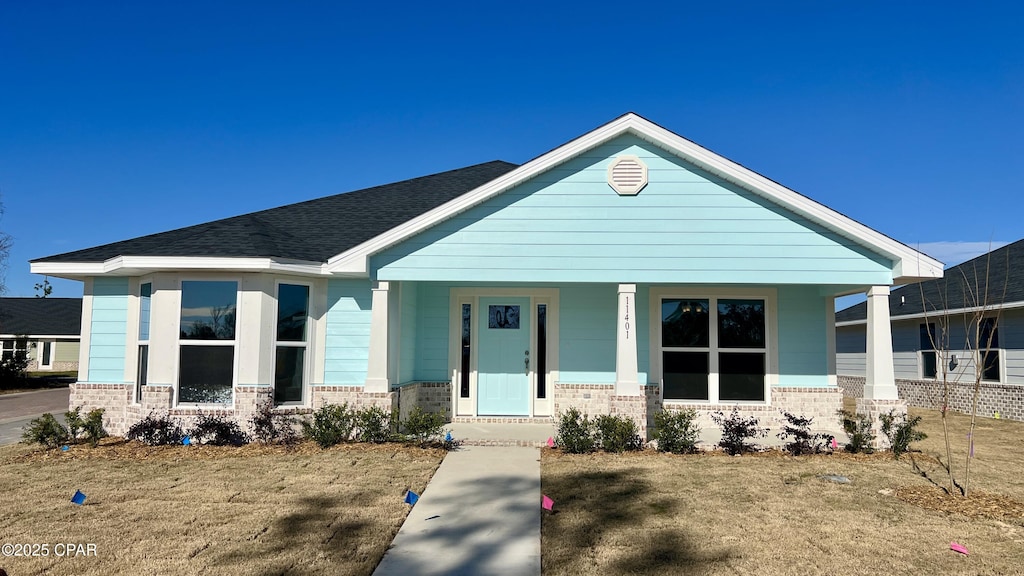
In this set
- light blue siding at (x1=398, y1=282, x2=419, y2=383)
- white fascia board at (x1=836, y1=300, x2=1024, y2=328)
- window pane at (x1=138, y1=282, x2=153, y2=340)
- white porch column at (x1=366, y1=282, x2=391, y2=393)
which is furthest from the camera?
white fascia board at (x1=836, y1=300, x2=1024, y2=328)

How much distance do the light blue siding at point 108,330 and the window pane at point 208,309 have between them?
1683 mm

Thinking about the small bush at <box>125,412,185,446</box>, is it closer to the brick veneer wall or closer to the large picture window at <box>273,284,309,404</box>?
the large picture window at <box>273,284,309,404</box>

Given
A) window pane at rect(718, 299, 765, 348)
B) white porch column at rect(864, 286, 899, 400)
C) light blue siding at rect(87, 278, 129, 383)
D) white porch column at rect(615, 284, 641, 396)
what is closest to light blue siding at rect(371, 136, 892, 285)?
white porch column at rect(864, 286, 899, 400)

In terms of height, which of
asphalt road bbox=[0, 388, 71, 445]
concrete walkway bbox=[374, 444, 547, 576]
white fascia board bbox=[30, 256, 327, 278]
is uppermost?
white fascia board bbox=[30, 256, 327, 278]

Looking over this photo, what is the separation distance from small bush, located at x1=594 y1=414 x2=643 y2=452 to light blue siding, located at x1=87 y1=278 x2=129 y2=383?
26.7 feet

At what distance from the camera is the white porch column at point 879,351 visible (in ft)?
33.1

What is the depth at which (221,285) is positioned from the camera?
34.1 feet

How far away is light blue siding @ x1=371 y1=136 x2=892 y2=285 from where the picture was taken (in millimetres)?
10336

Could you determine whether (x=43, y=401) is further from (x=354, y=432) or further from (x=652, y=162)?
(x=652, y=162)

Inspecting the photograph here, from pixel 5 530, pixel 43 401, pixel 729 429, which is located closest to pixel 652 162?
pixel 729 429

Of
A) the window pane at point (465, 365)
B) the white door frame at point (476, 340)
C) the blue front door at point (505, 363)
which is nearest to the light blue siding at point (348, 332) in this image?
the white door frame at point (476, 340)

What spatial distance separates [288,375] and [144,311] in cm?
278

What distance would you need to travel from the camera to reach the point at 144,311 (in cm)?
1105

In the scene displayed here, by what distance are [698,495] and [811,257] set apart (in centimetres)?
499
